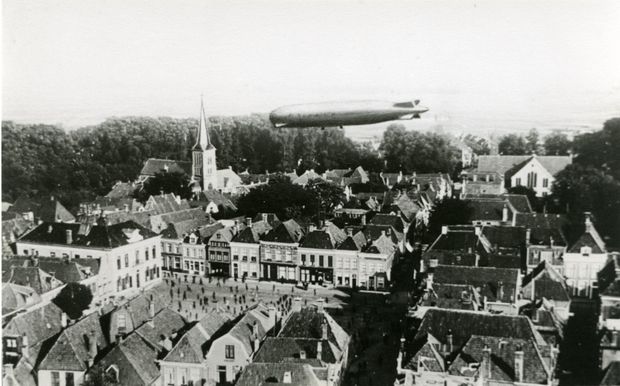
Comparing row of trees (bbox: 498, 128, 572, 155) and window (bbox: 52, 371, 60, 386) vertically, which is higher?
row of trees (bbox: 498, 128, 572, 155)

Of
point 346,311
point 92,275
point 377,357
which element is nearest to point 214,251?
point 92,275

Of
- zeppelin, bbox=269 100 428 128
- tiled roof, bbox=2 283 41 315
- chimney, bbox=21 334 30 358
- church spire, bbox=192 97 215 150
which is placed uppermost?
zeppelin, bbox=269 100 428 128

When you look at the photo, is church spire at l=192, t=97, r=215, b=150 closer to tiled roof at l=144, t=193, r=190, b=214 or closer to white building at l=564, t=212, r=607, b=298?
tiled roof at l=144, t=193, r=190, b=214

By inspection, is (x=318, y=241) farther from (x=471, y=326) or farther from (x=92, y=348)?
(x=92, y=348)

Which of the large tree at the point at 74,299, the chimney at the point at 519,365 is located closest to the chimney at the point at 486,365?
the chimney at the point at 519,365

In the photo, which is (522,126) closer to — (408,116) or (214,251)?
(408,116)

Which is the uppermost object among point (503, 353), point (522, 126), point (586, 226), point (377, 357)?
point (522, 126)

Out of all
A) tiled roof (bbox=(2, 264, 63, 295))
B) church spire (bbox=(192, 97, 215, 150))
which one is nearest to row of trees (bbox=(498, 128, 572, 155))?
church spire (bbox=(192, 97, 215, 150))
